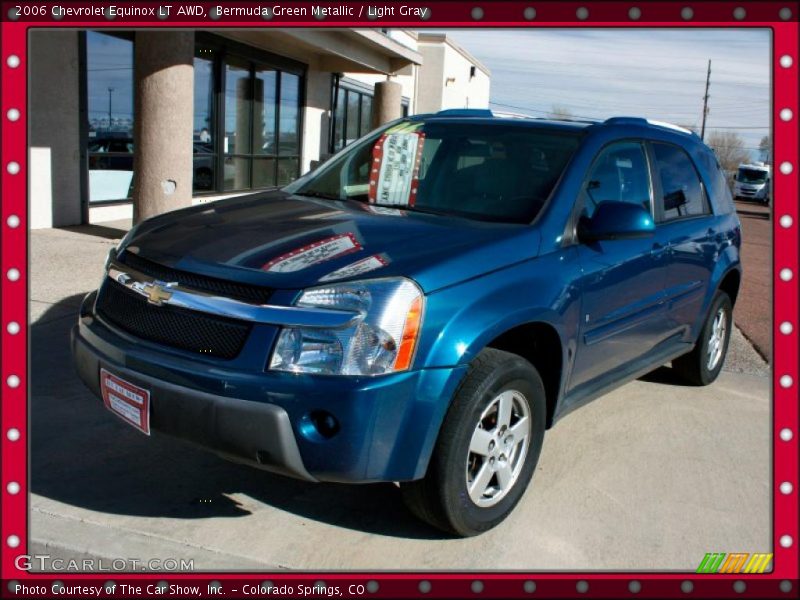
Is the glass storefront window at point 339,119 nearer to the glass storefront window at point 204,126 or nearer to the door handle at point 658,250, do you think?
the glass storefront window at point 204,126

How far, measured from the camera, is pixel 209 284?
314cm

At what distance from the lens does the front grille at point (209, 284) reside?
3033 mm

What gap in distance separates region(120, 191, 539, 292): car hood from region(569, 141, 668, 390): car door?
0.49 meters

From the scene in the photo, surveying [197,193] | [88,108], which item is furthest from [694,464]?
[197,193]

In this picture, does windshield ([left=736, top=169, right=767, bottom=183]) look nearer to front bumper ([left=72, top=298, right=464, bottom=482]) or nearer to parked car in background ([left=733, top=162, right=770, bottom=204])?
parked car in background ([left=733, top=162, right=770, bottom=204])

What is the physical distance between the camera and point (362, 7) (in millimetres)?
2992

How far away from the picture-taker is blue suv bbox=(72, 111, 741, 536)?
2.95 m

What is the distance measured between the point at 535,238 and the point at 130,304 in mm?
1761

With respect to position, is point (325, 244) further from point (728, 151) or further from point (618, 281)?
point (728, 151)

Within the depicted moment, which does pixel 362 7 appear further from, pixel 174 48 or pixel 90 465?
pixel 174 48

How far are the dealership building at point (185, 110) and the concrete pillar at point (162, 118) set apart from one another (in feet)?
0.04

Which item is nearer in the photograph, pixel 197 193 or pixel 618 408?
pixel 618 408

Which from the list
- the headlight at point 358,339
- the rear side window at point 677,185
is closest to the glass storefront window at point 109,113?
the rear side window at point 677,185
